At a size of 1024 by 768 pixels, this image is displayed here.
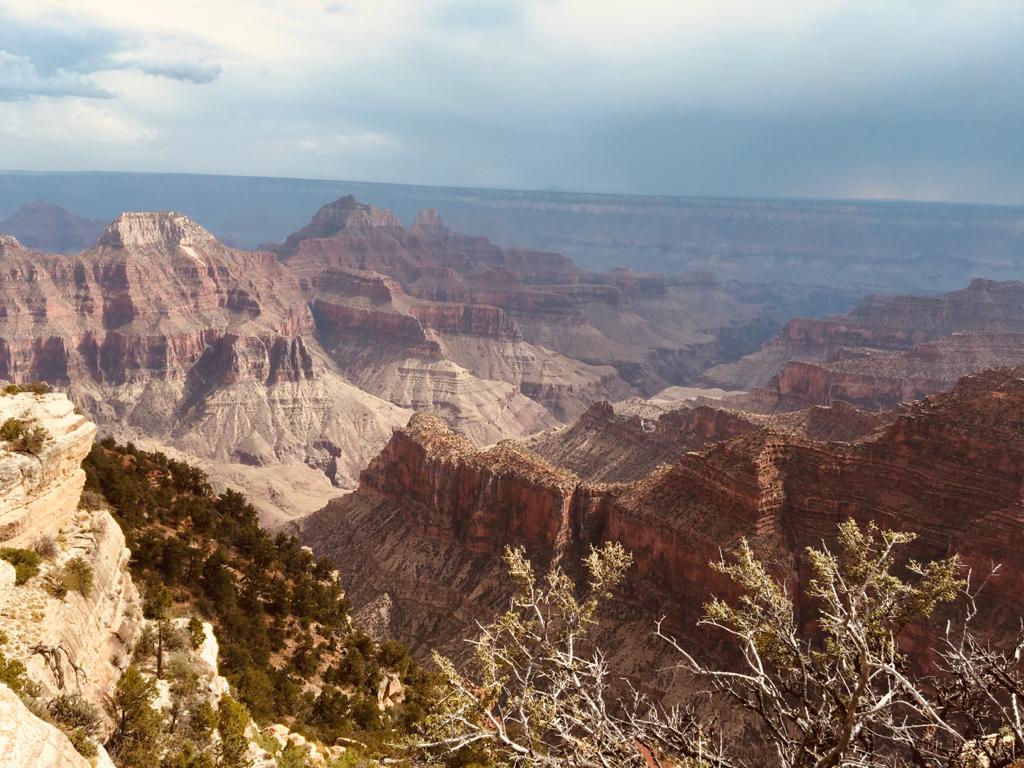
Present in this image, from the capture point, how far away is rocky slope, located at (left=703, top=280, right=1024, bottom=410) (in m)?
113

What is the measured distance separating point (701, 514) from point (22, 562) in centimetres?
3594

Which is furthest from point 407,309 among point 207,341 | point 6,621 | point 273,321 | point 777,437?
point 6,621

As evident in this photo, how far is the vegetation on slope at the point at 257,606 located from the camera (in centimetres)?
2784

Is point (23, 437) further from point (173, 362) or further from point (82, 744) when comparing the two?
point (173, 362)

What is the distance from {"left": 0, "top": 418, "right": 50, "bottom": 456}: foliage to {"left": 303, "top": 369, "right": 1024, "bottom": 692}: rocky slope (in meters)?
31.4

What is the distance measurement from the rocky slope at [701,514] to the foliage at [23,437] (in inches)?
1238

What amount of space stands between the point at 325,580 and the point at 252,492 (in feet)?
187

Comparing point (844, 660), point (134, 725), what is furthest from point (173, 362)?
point (844, 660)

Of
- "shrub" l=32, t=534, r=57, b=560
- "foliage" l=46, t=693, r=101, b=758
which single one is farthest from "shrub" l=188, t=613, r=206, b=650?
"foliage" l=46, t=693, r=101, b=758

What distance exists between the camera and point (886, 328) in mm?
169625

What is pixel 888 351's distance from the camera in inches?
5630

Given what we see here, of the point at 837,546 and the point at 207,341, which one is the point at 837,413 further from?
the point at 207,341

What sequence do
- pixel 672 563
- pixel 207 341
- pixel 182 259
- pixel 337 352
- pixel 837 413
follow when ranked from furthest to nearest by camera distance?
pixel 337 352 < pixel 182 259 < pixel 207 341 < pixel 837 413 < pixel 672 563

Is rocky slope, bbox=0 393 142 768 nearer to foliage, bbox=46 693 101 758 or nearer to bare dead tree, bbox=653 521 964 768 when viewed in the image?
foliage, bbox=46 693 101 758
